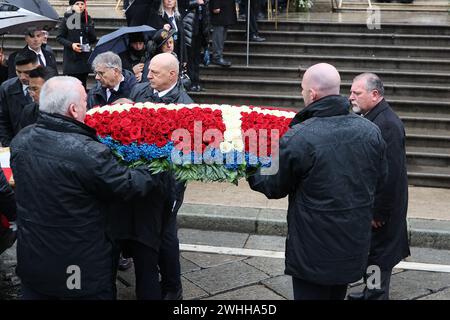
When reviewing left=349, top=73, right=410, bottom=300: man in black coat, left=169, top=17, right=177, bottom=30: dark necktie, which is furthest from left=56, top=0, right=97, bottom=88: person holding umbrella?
left=349, top=73, right=410, bottom=300: man in black coat

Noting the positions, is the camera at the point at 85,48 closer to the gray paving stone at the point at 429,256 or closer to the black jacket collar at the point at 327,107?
the gray paving stone at the point at 429,256

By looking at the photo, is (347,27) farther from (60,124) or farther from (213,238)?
(60,124)

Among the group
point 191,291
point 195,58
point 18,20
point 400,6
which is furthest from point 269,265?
point 400,6

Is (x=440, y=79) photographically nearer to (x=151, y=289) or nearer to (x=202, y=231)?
(x=202, y=231)

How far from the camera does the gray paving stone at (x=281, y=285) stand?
5438 millimetres

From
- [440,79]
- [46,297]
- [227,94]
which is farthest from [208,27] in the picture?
[46,297]

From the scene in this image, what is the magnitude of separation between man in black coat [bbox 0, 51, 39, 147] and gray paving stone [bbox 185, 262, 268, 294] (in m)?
2.31

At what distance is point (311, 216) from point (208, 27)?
750cm

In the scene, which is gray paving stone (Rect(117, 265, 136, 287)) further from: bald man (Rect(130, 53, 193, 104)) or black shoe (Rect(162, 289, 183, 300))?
bald man (Rect(130, 53, 193, 104))

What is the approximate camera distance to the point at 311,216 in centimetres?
385

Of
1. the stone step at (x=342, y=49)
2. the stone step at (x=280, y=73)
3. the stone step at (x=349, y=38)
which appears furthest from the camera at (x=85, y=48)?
the stone step at (x=349, y=38)

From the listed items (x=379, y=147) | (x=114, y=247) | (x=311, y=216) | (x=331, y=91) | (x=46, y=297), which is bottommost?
(x=46, y=297)

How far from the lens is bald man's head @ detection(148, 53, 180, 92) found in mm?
5238

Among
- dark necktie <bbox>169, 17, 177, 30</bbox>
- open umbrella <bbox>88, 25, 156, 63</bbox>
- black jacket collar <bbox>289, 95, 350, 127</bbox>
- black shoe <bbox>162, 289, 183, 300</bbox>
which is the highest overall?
dark necktie <bbox>169, 17, 177, 30</bbox>
